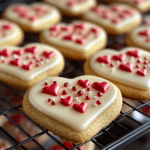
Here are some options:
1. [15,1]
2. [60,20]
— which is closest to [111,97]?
[60,20]

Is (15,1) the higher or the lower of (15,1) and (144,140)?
the higher

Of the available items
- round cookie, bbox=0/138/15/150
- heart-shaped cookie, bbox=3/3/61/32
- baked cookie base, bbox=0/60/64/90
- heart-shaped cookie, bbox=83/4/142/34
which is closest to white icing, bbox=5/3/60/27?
heart-shaped cookie, bbox=3/3/61/32

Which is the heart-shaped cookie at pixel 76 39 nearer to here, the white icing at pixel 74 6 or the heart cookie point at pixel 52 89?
the white icing at pixel 74 6

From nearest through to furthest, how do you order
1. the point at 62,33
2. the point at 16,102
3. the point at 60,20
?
the point at 16,102 → the point at 62,33 → the point at 60,20

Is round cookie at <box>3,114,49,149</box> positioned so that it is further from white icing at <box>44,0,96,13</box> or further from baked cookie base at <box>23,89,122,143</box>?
white icing at <box>44,0,96,13</box>

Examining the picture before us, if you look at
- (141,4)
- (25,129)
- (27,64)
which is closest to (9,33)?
(27,64)

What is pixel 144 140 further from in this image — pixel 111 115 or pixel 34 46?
pixel 34 46

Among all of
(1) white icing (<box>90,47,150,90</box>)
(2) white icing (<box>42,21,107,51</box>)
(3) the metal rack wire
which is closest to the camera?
(3) the metal rack wire
